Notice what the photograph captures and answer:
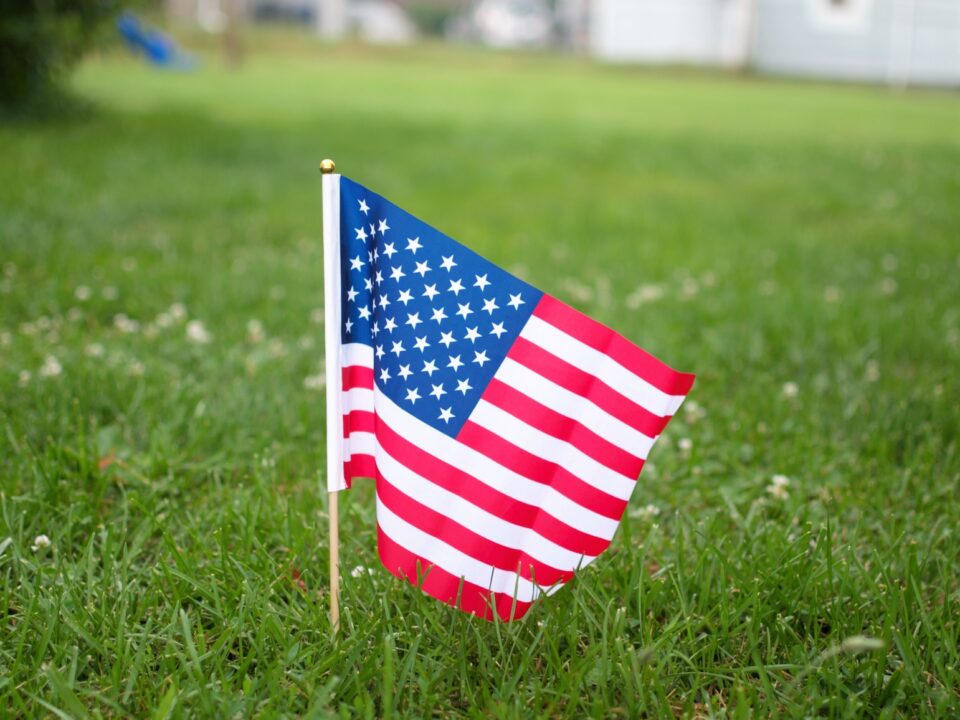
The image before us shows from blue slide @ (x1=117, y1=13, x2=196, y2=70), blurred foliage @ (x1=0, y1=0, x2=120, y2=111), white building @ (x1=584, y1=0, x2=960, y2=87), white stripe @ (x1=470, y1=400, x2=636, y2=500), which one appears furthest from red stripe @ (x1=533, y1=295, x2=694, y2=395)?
white building @ (x1=584, y1=0, x2=960, y2=87)

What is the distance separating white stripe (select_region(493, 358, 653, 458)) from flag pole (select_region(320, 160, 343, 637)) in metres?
0.34

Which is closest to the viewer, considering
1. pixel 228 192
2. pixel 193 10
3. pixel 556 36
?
pixel 228 192

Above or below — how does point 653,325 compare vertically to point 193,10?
below

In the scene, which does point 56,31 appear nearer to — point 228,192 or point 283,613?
point 228,192

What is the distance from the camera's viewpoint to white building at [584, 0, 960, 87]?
30.6 metres

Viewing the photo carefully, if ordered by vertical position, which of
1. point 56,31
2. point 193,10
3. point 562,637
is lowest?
point 562,637

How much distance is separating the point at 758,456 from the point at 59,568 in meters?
2.18

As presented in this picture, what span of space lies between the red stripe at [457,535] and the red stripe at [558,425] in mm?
265

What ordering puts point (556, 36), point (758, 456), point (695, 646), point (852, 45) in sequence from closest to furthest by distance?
point (695, 646), point (758, 456), point (852, 45), point (556, 36)

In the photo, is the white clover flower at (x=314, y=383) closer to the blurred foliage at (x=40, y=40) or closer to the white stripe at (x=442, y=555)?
the white stripe at (x=442, y=555)

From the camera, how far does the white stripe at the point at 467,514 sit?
202cm

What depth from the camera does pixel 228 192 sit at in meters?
7.56

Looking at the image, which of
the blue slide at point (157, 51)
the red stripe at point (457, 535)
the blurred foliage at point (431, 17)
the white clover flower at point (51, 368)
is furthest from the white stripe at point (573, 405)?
the blurred foliage at point (431, 17)

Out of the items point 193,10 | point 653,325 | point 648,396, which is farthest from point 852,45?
point 648,396
